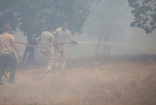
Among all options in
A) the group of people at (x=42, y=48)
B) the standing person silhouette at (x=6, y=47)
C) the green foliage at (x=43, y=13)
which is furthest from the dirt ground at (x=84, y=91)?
the green foliage at (x=43, y=13)

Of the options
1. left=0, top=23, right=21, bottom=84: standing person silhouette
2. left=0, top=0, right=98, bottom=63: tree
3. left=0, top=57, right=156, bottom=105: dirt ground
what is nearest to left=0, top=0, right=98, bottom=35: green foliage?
left=0, top=0, right=98, bottom=63: tree

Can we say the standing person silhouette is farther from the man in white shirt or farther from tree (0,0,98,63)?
tree (0,0,98,63)

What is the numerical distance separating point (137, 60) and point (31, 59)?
25.3 ft

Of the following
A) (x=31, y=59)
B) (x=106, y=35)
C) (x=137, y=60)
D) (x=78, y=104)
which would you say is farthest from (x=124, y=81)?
(x=106, y=35)

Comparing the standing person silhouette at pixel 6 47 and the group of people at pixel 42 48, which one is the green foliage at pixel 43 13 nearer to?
the group of people at pixel 42 48

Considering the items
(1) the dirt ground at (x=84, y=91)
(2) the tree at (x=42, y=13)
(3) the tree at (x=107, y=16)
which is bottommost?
(1) the dirt ground at (x=84, y=91)

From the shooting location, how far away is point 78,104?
5055 mm

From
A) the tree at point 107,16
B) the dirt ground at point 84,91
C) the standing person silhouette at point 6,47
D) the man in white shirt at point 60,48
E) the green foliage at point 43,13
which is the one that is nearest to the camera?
the dirt ground at point 84,91

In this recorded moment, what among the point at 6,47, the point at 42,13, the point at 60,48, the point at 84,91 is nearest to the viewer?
the point at 84,91

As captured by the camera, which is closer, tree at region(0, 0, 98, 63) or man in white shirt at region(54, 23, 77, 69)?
man in white shirt at region(54, 23, 77, 69)

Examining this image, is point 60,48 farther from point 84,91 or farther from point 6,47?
point 84,91

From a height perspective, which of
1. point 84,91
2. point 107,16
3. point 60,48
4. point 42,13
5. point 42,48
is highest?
point 107,16

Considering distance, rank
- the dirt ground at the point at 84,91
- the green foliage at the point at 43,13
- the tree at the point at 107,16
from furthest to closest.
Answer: the tree at the point at 107,16, the green foliage at the point at 43,13, the dirt ground at the point at 84,91

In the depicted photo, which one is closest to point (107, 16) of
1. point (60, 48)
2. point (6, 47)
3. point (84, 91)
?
point (60, 48)
